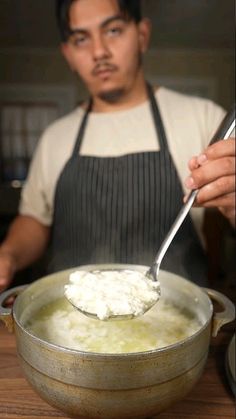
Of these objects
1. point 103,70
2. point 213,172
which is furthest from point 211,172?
point 103,70

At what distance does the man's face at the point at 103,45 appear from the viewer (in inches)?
38.8

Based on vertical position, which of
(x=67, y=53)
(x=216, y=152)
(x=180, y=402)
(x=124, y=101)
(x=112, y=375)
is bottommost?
(x=180, y=402)

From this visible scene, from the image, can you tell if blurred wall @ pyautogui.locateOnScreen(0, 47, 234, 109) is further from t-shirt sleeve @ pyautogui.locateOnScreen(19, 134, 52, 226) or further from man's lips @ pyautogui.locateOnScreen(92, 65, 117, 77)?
t-shirt sleeve @ pyautogui.locateOnScreen(19, 134, 52, 226)

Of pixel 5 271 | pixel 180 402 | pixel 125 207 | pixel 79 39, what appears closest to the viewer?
pixel 180 402

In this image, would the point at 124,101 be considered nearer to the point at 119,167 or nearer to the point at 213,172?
the point at 119,167

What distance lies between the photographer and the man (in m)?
1.09

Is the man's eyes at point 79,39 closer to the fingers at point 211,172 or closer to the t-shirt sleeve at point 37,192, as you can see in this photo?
the t-shirt sleeve at point 37,192

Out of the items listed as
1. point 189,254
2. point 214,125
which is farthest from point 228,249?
point 214,125

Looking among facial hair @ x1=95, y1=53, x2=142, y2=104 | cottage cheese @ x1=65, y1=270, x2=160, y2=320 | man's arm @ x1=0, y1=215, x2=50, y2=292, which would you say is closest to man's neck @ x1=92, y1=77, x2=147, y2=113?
facial hair @ x1=95, y1=53, x2=142, y2=104

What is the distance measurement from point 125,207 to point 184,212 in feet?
1.34

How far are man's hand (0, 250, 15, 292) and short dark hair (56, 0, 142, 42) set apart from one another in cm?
56

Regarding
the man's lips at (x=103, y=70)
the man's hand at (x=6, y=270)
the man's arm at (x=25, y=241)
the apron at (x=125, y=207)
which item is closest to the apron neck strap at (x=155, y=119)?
the apron at (x=125, y=207)

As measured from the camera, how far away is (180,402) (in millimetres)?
616

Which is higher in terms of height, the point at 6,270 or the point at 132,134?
the point at 132,134
